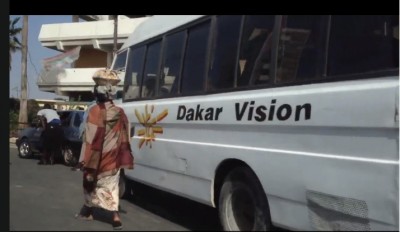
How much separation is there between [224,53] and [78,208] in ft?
8.87

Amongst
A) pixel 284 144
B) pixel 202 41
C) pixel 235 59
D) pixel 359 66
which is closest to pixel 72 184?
pixel 202 41

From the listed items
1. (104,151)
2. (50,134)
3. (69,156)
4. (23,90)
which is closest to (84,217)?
(104,151)


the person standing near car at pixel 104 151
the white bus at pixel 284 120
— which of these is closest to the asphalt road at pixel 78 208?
the person standing near car at pixel 104 151

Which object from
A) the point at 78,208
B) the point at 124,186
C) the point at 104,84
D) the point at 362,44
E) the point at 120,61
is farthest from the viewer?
the point at 120,61

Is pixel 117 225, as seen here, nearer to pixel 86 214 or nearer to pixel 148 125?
pixel 86 214

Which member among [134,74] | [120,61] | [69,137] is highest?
[120,61]

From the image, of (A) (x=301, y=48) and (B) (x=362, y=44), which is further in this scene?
(A) (x=301, y=48)

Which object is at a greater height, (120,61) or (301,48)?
(120,61)

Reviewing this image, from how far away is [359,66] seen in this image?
3146mm

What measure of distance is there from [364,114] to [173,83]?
2.83 metres

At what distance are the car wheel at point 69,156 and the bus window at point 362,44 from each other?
10.4 m

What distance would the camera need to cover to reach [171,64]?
559cm

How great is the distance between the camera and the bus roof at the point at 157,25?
210 inches
